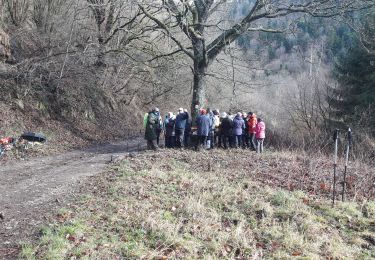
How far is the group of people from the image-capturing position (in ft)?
54.1

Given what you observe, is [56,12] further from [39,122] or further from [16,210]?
[16,210]

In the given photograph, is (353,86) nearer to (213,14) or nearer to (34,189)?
(213,14)

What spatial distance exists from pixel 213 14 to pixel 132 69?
13.3 metres

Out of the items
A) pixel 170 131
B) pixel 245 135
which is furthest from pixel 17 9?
pixel 245 135

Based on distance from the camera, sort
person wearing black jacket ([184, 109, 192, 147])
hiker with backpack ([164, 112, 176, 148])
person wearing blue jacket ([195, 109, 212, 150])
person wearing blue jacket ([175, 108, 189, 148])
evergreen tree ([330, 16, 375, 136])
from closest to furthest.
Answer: person wearing blue jacket ([195, 109, 212, 150]) < person wearing blue jacket ([175, 108, 189, 148]) < person wearing black jacket ([184, 109, 192, 147]) < hiker with backpack ([164, 112, 176, 148]) < evergreen tree ([330, 16, 375, 136])

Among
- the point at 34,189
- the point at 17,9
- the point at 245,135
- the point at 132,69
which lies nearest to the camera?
the point at 34,189

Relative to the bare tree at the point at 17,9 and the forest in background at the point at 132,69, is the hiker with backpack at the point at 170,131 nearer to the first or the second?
the forest in background at the point at 132,69

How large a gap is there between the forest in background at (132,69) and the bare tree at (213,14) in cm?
30

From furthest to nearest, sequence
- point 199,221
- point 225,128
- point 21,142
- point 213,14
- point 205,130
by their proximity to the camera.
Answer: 1. point 213,14
2. point 225,128
3. point 205,130
4. point 21,142
5. point 199,221

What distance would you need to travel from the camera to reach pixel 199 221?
8.41 metres

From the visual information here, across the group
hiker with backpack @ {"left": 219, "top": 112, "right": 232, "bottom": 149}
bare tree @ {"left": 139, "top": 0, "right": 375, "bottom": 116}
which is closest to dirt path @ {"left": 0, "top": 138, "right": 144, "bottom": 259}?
hiker with backpack @ {"left": 219, "top": 112, "right": 232, "bottom": 149}

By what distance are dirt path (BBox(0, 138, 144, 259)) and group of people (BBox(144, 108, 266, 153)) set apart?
2822mm

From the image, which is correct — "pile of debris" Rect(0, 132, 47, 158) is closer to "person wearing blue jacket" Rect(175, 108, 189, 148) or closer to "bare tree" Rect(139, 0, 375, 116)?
"person wearing blue jacket" Rect(175, 108, 189, 148)

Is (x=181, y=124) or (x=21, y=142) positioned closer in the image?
(x=21, y=142)
